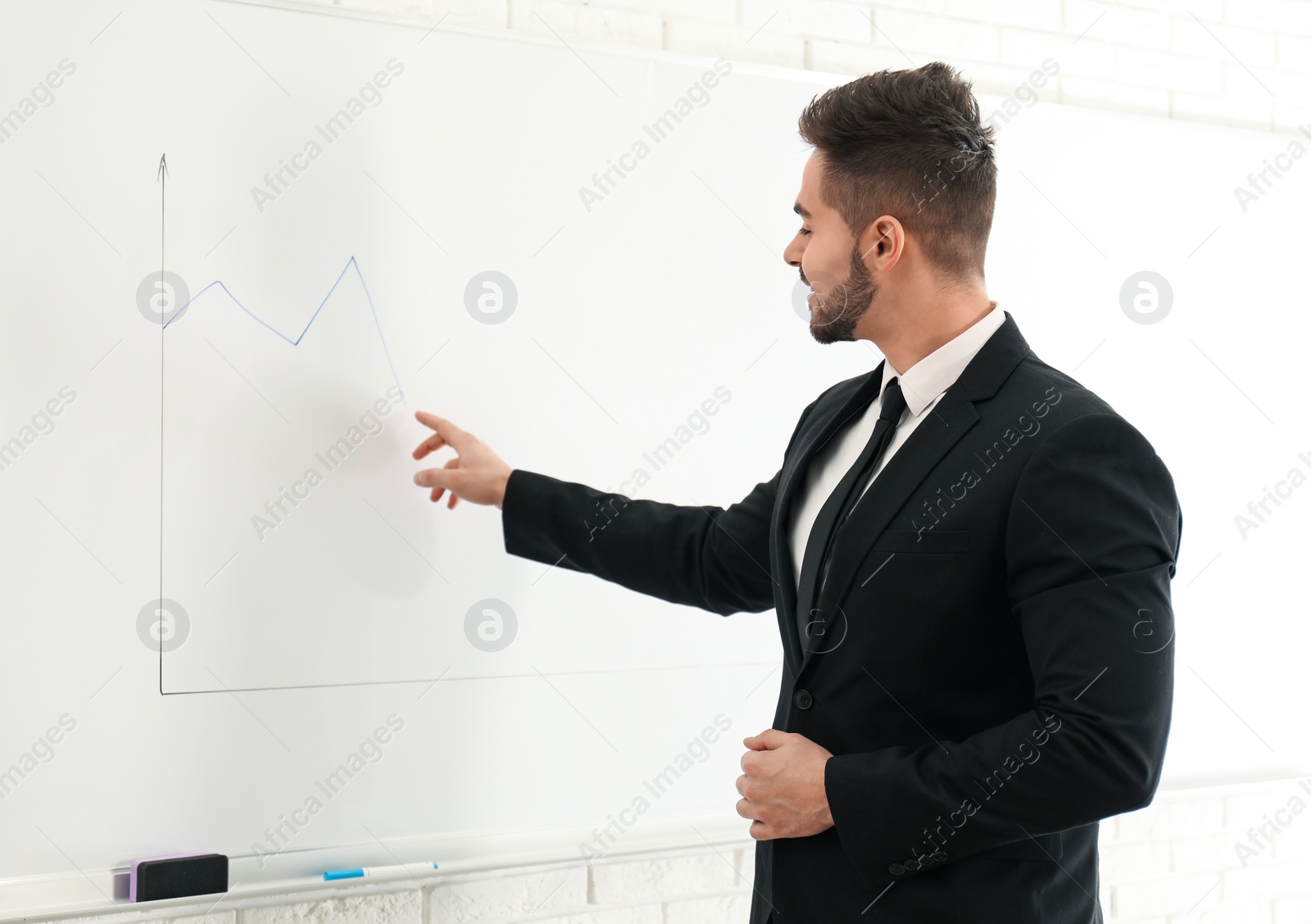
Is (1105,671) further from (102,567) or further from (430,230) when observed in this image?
(102,567)

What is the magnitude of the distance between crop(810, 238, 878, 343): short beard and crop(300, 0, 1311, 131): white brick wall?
0.60 metres

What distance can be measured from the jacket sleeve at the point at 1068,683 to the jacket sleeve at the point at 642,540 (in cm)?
40

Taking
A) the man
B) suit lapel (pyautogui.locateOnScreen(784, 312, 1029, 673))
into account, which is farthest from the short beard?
suit lapel (pyautogui.locateOnScreen(784, 312, 1029, 673))

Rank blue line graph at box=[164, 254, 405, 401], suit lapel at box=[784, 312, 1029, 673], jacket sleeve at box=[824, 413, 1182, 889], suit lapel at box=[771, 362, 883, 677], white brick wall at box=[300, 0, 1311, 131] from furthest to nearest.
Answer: white brick wall at box=[300, 0, 1311, 131] < blue line graph at box=[164, 254, 405, 401] < suit lapel at box=[771, 362, 883, 677] < suit lapel at box=[784, 312, 1029, 673] < jacket sleeve at box=[824, 413, 1182, 889]

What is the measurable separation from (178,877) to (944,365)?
1037 mm

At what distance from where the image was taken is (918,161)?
1.07m

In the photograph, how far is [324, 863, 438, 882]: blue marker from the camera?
1295mm

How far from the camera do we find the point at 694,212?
4.98ft

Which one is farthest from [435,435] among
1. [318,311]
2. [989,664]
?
[989,664]

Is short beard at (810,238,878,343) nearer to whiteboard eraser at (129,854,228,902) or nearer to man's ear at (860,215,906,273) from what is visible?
man's ear at (860,215,906,273)

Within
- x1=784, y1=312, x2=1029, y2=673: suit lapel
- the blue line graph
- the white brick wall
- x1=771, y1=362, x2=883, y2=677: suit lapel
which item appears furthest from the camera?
the white brick wall

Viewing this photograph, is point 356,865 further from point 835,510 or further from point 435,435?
point 835,510

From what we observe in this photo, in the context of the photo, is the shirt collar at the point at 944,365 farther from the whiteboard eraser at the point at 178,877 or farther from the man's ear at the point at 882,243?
the whiteboard eraser at the point at 178,877

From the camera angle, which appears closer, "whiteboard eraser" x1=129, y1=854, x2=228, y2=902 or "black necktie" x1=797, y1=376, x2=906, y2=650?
"black necktie" x1=797, y1=376, x2=906, y2=650
